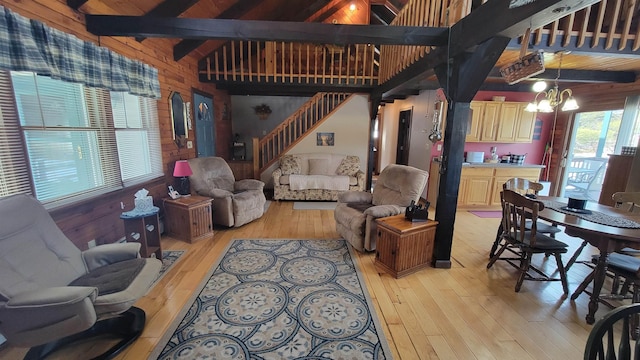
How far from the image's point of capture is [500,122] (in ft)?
16.8

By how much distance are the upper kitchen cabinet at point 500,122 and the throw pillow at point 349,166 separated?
229cm

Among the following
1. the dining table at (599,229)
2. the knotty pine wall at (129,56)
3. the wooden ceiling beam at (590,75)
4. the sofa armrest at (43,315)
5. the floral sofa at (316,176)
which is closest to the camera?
the sofa armrest at (43,315)

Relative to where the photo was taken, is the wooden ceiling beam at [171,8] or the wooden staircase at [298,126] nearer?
the wooden ceiling beam at [171,8]

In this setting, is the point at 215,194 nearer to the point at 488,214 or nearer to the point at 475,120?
the point at 488,214

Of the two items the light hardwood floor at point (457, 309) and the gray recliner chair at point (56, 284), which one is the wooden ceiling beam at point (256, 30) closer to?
the gray recliner chair at point (56, 284)

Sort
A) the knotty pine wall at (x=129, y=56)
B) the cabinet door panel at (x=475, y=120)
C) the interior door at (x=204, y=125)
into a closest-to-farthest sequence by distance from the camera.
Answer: the knotty pine wall at (x=129, y=56) → the interior door at (x=204, y=125) → the cabinet door panel at (x=475, y=120)

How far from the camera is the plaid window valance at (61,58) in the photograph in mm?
1782

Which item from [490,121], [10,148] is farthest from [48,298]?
[490,121]

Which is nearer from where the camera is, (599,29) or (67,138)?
(67,138)

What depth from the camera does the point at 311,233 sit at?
383 centimetres

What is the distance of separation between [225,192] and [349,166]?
9.79ft

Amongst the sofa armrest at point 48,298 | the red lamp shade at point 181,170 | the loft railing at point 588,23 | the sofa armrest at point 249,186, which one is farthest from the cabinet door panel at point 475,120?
the sofa armrest at point 48,298

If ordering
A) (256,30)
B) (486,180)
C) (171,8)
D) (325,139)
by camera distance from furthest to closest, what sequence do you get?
1. (325,139)
2. (486,180)
3. (171,8)
4. (256,30)

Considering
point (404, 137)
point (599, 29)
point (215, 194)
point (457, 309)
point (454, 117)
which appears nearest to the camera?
point (457, 309)
